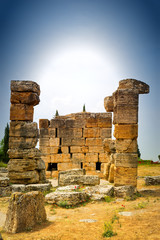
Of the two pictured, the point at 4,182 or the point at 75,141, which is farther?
the point at 75,141

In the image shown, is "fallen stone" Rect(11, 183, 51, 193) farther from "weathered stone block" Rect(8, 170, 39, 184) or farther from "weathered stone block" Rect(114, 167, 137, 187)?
"weathered stone block" Rect(114, 167, 137, 187)

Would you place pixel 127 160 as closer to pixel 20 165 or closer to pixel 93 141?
pixel 20 165

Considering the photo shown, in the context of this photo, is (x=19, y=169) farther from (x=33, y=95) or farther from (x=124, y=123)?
(x=124, y=123)

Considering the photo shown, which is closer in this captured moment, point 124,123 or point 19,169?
point 124,123

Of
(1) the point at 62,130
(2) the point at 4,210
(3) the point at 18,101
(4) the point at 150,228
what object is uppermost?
(3) the point at 18,101

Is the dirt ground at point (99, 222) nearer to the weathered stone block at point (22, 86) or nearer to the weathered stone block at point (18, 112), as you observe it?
the weathered stone block at point (18, 112)

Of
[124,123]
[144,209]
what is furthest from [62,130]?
[144,209]

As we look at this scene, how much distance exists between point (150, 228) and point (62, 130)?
41.0 feet

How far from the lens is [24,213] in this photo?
5.55 meters

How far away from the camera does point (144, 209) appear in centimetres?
690

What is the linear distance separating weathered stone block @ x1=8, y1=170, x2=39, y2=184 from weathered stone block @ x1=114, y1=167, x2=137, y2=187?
4093 mm

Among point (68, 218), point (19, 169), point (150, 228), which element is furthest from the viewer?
point (19, 169)

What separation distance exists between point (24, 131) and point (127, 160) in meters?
5.26

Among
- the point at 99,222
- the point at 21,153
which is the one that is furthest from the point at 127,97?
the point at 21,153
